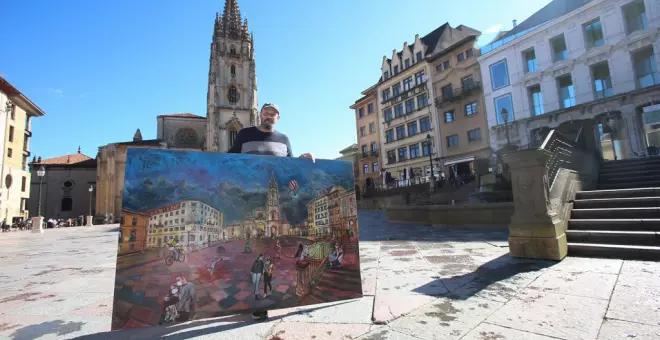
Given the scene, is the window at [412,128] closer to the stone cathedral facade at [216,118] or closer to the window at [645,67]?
the window at [645,67]

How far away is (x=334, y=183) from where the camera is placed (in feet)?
11.0

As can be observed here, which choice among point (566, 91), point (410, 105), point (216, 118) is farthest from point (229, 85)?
point (566, 91)

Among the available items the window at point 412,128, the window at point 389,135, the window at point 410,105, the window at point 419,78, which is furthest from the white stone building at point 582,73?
the window at point 389,135

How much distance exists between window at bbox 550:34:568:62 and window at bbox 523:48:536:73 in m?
1.38

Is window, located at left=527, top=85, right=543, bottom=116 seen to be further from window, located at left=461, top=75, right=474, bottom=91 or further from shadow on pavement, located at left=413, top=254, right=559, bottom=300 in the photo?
shadow on pavement, located at left=413, top=254, right=559, bottom=300

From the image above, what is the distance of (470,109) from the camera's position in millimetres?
30797

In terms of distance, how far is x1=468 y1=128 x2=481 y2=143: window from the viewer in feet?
97.7

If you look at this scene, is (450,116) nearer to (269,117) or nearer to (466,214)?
(466,214)

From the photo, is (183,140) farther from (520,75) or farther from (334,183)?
(334,183)

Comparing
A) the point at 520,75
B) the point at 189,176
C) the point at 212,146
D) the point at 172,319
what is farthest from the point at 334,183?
the point at 212,146

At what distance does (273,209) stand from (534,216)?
4522mm

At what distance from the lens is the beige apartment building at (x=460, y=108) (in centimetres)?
2958

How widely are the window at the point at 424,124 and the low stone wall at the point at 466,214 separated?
23444 millimetres

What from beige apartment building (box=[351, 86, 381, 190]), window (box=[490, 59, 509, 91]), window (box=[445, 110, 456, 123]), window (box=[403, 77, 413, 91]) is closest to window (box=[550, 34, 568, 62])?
window (box=[490, 59, 509, 91])
